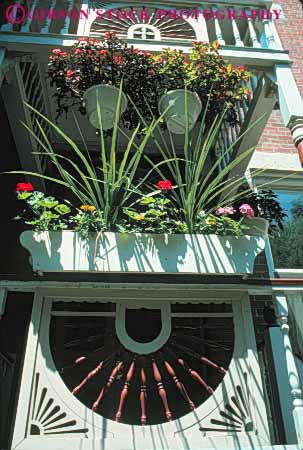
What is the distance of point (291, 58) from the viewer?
5773 millimetres

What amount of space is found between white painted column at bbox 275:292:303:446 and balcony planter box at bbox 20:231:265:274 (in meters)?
0.29

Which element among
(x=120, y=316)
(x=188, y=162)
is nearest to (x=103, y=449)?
Result: (x=120, y=316)

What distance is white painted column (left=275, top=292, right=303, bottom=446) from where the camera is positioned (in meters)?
2.09

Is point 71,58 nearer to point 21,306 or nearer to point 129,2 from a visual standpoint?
point 129,2

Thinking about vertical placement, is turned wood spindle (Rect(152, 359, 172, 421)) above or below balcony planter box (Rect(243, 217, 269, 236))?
below

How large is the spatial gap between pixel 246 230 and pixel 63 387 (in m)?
1.52

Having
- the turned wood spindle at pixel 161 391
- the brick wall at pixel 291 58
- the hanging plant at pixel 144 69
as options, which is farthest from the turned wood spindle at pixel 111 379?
the brick wall at pixel 291 58

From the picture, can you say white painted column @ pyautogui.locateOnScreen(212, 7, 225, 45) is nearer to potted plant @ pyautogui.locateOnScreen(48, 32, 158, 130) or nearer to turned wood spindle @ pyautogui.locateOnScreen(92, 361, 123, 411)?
potted plant @ pyautogui.locateOnScreen(48, 32, 158, 130)

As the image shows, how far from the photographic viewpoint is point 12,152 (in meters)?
3.56

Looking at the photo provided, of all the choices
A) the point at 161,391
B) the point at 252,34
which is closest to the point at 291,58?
the point at 252,34

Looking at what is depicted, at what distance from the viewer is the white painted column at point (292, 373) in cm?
209

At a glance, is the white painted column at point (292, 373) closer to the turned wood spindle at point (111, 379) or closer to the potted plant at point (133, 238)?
the potted plant at point (133, 238)

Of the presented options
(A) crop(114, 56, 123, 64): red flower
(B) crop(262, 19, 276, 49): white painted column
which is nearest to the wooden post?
(A) crop(114, 56, 123, 64): red flower

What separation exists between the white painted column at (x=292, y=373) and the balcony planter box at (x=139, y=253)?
0.95ft
